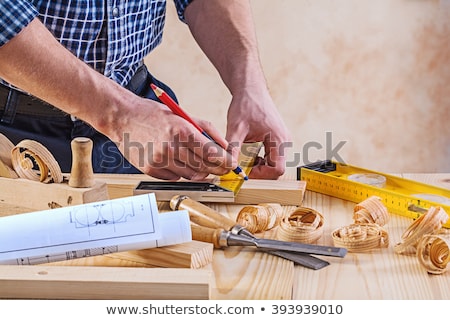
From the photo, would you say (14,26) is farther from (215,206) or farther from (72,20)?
(215,206)

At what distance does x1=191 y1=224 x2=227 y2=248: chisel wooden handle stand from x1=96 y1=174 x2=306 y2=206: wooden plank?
27 cm

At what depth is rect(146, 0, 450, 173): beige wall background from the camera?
3.29 m

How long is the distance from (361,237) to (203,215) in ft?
0.96

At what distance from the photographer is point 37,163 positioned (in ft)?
4.87

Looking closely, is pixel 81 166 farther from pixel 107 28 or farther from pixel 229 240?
pixel 107 28

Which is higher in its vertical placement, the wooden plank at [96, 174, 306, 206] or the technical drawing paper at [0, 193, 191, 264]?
the technical drawing paper at [0, 193, 191, 264]

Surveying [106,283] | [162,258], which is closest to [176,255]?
[162,258]

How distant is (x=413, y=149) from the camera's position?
345cm

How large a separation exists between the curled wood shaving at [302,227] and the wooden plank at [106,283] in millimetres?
279

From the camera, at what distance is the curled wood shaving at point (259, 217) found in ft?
4.72

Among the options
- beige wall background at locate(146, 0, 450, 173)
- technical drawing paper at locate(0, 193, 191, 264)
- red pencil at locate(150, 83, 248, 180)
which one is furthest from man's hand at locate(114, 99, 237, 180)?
beige wall background at locate(146, 0, 450, 173)

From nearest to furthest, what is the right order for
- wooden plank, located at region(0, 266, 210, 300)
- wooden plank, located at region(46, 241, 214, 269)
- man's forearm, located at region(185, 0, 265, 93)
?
1. wooden plank, located at region(0, 266, 210, 300)
2. wooden plank, located at region(46, 241, 214, 269)
3. man's forearm, located at region(185, 0, 265, 93)

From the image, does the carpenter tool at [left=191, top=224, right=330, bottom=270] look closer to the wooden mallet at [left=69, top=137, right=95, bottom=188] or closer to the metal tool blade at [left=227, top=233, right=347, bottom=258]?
the metal tool blade at [left=227, top=233, right=347, bottom=258]
